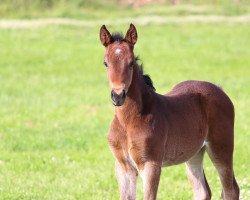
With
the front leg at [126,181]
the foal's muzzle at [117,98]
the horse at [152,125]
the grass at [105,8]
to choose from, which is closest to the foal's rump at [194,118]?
the horse at [152,125]

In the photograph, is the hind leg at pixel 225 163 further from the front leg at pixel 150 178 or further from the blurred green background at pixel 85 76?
the front leg at pixel 150 178

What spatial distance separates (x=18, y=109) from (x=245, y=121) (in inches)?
213

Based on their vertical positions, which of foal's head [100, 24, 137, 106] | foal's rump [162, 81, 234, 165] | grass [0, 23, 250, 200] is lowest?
grass [0, 23, 250, 200]

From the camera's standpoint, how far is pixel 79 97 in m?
21.1

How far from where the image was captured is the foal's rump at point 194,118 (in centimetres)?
900

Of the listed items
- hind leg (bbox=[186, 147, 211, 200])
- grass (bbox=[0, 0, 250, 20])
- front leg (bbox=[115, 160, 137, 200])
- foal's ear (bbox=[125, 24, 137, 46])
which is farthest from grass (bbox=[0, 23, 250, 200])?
grass (bbox=[0, 0, 250, 20])

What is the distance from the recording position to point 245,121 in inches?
685

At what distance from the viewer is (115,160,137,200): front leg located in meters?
8.59

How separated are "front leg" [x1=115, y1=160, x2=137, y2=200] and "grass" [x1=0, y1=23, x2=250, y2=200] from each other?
2.42m

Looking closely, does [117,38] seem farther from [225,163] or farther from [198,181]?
[198,181]

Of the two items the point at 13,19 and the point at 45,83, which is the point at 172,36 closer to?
the point at 13,19

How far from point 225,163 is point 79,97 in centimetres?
1174

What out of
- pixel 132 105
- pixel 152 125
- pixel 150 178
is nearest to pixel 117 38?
pixel 132 105

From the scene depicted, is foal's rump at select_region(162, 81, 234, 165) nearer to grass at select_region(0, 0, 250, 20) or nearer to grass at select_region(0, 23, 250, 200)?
grass at select_region(0, 23, 250, 200)
